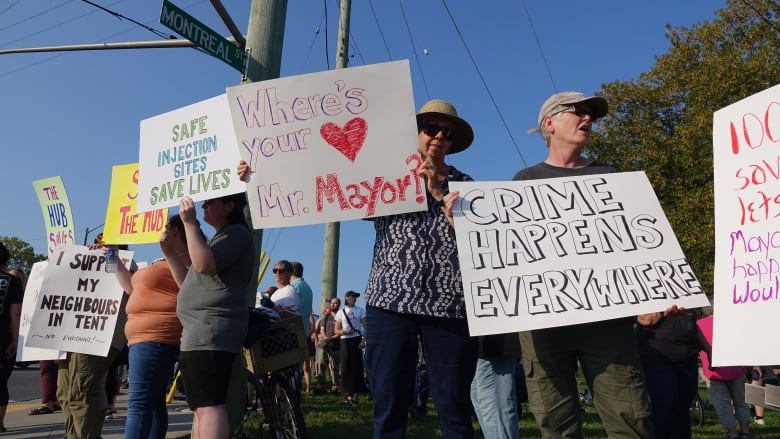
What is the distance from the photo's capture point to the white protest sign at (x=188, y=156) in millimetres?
3572

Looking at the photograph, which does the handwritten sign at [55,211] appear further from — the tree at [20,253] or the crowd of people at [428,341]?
the tree at [20,253]

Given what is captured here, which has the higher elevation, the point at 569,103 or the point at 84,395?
the point at 569,103

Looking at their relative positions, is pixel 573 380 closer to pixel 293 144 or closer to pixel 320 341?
pixel 293 144

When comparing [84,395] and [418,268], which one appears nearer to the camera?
[418,268]

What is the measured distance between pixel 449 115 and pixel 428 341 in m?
1.09

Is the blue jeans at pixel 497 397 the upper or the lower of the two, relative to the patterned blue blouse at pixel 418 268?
lower

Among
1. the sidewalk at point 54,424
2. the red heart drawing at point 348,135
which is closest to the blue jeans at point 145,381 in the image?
the red heart drawing at point 348,135

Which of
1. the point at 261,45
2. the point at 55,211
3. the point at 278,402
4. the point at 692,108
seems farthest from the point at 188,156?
the point at 692,108

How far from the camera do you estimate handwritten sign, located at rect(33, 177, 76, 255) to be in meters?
5.36

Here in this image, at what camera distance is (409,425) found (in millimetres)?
6969

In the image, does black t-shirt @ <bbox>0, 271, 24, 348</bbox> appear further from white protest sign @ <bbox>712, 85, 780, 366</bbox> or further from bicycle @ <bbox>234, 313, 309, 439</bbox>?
white protest sign @ <bbox>712, 85, 780, 366</bbox>

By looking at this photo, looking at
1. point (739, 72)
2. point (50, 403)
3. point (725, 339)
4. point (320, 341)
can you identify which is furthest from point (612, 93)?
point (725, 339)

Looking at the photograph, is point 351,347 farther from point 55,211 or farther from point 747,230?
point 747,230

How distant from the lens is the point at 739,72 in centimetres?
1817
